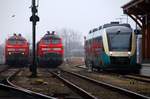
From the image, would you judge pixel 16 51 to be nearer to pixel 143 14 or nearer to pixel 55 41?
pixel 55 41

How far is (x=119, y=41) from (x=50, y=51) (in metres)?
17.4

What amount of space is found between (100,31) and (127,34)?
242 cm

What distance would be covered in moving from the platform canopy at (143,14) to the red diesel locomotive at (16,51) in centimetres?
1831

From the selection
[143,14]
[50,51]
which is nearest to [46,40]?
[50,51]

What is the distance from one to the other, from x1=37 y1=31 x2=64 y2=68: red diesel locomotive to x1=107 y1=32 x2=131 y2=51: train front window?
1662 cm

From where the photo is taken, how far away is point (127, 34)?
3092 cm

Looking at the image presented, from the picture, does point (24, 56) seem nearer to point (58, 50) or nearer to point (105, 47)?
point (58, 50)

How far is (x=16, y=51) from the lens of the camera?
4984 cm

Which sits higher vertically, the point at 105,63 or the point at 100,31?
the point at 100,31

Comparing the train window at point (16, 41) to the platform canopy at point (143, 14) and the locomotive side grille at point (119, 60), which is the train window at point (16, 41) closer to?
the platform canopy at point (143, 14)

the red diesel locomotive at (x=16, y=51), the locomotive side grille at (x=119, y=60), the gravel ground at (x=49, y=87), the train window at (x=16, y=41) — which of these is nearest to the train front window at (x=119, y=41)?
the locomotive side grille at (x=119, y=60)

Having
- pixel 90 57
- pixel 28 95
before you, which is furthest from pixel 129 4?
pixel 28 95

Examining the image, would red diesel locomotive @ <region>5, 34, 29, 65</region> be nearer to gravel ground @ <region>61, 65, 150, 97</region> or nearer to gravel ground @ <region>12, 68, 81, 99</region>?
gravel ground @ <region>61, 65, 150, 97</region>

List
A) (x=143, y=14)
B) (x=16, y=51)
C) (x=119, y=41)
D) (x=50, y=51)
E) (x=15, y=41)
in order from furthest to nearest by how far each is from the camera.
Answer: (x=15, y=41) → (x=16, y=51) → (x=50, y=51) → (x=143, y=14) → (x=119, y=41)
